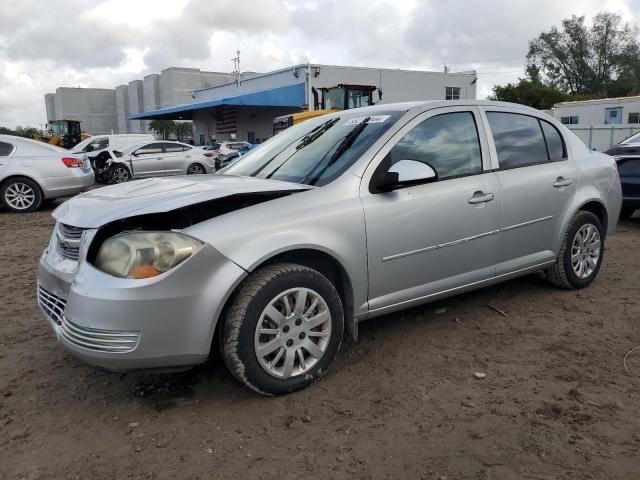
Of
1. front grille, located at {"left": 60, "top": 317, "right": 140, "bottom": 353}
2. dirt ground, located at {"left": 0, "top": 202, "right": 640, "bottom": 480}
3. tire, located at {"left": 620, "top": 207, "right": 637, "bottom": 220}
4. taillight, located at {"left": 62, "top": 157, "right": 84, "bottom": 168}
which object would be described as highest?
taillight, located at {"left": 62, "top": 157, "right": 84, "bottom": 168}

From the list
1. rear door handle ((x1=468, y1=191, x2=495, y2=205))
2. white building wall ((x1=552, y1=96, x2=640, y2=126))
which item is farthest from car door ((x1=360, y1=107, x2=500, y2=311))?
white building wall ((x1=552, y1=96, x2=640, y2=126))

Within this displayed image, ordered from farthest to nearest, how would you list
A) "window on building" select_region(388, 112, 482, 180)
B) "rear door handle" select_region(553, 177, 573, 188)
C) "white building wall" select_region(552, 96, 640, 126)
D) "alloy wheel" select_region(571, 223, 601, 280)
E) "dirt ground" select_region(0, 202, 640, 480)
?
"white building wall" select_region(552, 96, 640, 126), "alloy wheel" select_region(571, 223, 601, 280), "rear door handle" select_region(553, 177, 573, 188), "window on building" select_region(388, 112, 482, 180), "dirt ground" select_region(0, 202, 640, 480)

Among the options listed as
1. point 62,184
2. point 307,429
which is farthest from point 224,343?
point 62,184

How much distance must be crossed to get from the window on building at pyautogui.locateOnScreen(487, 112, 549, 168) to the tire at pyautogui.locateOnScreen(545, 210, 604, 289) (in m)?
0.64

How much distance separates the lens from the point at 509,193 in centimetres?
392

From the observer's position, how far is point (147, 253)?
2.69m

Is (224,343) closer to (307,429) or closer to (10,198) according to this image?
(307,429)

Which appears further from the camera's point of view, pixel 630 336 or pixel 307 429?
pixel 630 336

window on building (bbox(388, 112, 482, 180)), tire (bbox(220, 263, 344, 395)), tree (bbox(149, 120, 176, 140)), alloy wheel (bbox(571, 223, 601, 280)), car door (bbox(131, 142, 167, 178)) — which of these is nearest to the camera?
tire (bbox(220, 263, 344, 395))

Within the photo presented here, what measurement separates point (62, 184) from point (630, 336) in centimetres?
982

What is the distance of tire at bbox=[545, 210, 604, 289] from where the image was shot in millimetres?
4480

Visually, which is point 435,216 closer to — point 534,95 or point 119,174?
point 119,174

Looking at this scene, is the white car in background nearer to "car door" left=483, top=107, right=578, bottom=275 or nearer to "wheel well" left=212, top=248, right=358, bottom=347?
"car door" left=483, top=107, right=578, bottom=275

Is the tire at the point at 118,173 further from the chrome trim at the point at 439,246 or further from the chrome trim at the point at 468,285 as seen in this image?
the chrome trim at the point at 439,246
